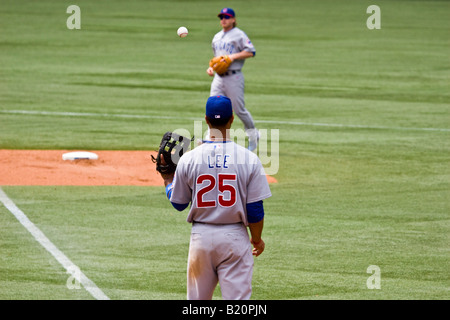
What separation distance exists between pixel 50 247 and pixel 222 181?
3.92 m

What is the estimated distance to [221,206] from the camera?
590cm

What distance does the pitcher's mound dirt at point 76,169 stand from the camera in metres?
12.4

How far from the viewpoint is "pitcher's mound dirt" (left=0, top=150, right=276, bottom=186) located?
12445mm

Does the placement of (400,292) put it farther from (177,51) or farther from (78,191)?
(177,51)

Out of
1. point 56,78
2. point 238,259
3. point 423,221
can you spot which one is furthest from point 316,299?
point 56,78

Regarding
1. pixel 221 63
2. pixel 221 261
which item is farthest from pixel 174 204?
pixel 221 63

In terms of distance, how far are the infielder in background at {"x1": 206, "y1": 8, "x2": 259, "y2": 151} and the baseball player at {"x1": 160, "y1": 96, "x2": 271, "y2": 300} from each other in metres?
7.99

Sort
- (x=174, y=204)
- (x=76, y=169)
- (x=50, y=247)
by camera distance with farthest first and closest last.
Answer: (x=76, y=169) < (x=50, y=247) < (x=174, y=204)

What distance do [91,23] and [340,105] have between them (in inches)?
793

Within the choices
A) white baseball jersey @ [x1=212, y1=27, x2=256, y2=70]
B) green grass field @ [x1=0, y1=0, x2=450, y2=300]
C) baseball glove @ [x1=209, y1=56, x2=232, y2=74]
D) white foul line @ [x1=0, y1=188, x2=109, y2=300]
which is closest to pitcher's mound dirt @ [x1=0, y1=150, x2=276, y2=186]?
green grass field @ [x1=0, y1=0, x2=450, y2=300]

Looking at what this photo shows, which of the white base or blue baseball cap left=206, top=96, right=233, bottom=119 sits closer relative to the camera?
blue baseball cap left=206, top=96, right=233, bottom=119

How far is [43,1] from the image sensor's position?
46594mm

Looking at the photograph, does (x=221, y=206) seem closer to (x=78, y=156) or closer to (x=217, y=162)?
(x=217, y=162)

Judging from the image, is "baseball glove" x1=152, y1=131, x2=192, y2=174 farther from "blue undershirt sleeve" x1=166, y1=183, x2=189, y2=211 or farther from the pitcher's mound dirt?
the pitcher's mound dirt
